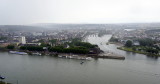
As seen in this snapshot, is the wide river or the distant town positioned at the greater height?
the distant town

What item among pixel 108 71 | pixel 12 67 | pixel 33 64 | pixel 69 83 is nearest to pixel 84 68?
pixel 108 71

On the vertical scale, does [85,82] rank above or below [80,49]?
below

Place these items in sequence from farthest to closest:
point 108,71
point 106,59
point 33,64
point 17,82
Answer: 1. point 106,59
2. point 33,64
3. point 108,71
4. point 17,82

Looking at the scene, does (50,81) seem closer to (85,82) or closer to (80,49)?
(85,82)

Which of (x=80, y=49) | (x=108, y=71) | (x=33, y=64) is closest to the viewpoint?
(x=108, y=71)

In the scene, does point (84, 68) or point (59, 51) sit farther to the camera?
point (59, 51)

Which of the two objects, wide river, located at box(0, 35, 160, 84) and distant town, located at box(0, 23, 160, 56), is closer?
wide river, located at box(0, 35, 160, 84)

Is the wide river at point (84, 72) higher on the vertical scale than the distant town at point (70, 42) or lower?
lower

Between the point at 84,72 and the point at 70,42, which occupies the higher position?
the point at 70,42

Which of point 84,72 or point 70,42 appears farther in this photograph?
point 70,42

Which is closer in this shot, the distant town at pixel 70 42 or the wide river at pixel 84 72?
the wide river at pixel 84 72

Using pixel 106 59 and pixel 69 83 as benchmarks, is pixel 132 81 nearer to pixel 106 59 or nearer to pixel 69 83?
pixel 69 83
